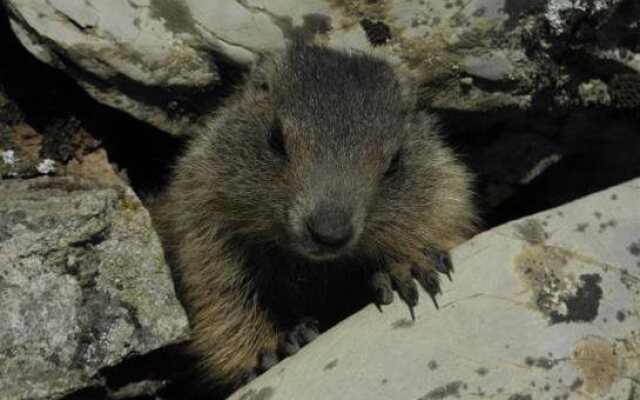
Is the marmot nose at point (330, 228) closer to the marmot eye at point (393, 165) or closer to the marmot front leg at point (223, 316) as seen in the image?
the marmot eye at point (393, 165)

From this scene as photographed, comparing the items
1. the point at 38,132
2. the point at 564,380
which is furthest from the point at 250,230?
the point at 564,380

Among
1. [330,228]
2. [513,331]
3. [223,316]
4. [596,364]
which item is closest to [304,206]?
[330,228]

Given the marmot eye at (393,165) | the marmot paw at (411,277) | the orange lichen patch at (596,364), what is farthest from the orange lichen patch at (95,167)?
the orange lichen patch at (596,364)

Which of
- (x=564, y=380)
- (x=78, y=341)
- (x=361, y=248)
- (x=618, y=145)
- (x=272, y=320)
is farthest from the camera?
(x=618, y=145)

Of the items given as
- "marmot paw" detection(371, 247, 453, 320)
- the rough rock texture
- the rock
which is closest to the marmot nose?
"marmot paw" detection(371, 247, 453, 320)

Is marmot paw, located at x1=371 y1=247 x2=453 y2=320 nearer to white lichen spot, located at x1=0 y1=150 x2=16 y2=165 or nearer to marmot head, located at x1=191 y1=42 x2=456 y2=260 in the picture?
marmot head, located at x1=191 y1=42 x2=456 y2=260

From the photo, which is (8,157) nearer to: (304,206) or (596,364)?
(304,206)

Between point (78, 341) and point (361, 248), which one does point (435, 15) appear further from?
point (78, 341)
